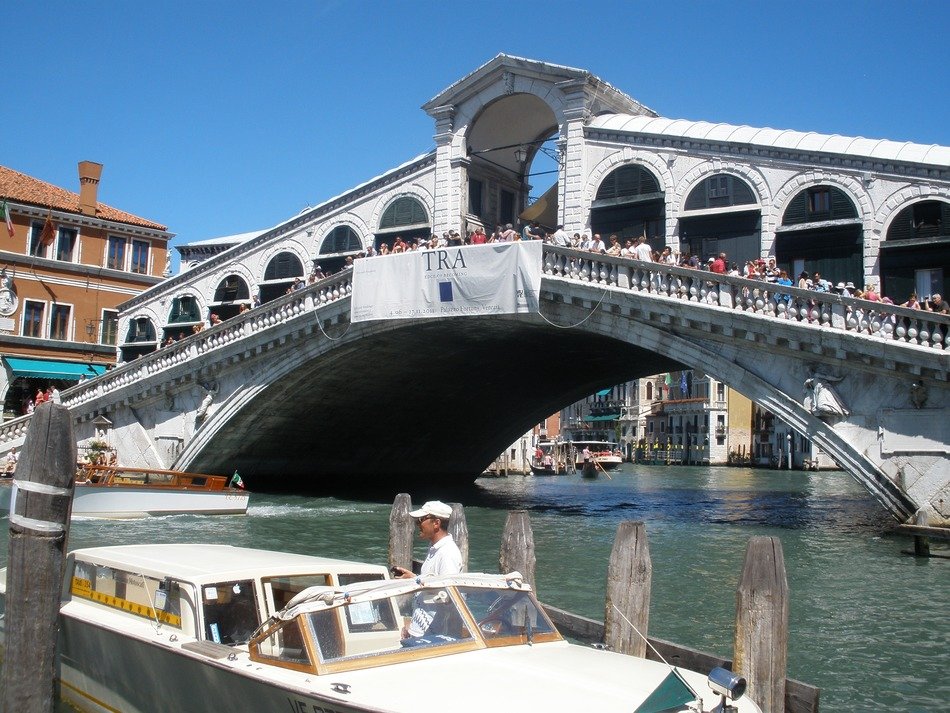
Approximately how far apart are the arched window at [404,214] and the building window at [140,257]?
12972 mm

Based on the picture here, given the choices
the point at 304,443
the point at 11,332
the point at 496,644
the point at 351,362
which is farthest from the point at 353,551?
the point at 11,332

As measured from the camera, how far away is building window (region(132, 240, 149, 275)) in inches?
1427

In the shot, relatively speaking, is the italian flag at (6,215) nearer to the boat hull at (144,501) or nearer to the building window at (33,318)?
the building window at (33,318)

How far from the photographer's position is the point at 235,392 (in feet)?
85.8

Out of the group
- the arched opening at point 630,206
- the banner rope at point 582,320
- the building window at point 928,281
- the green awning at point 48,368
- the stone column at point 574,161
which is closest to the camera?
the building window at point 928,281

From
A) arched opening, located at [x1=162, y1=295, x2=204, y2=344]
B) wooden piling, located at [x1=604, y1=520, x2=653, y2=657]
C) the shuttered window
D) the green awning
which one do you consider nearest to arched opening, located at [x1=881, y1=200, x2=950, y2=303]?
the shuttered window

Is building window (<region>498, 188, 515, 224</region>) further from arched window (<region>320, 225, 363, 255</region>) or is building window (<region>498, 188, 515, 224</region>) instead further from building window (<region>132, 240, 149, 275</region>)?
building window (<region>132, 240, 149, 275</region>)

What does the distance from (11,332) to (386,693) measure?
3132cm

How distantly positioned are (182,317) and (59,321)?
5459mm

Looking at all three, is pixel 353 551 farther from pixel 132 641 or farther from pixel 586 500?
pixel 586 500

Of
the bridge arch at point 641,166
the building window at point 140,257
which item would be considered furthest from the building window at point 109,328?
the bridge arch at point 641,166

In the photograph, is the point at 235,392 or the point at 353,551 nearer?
the point at 353,551

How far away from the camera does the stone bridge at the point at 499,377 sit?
17297mm

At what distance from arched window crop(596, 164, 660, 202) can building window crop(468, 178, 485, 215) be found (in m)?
4.24
